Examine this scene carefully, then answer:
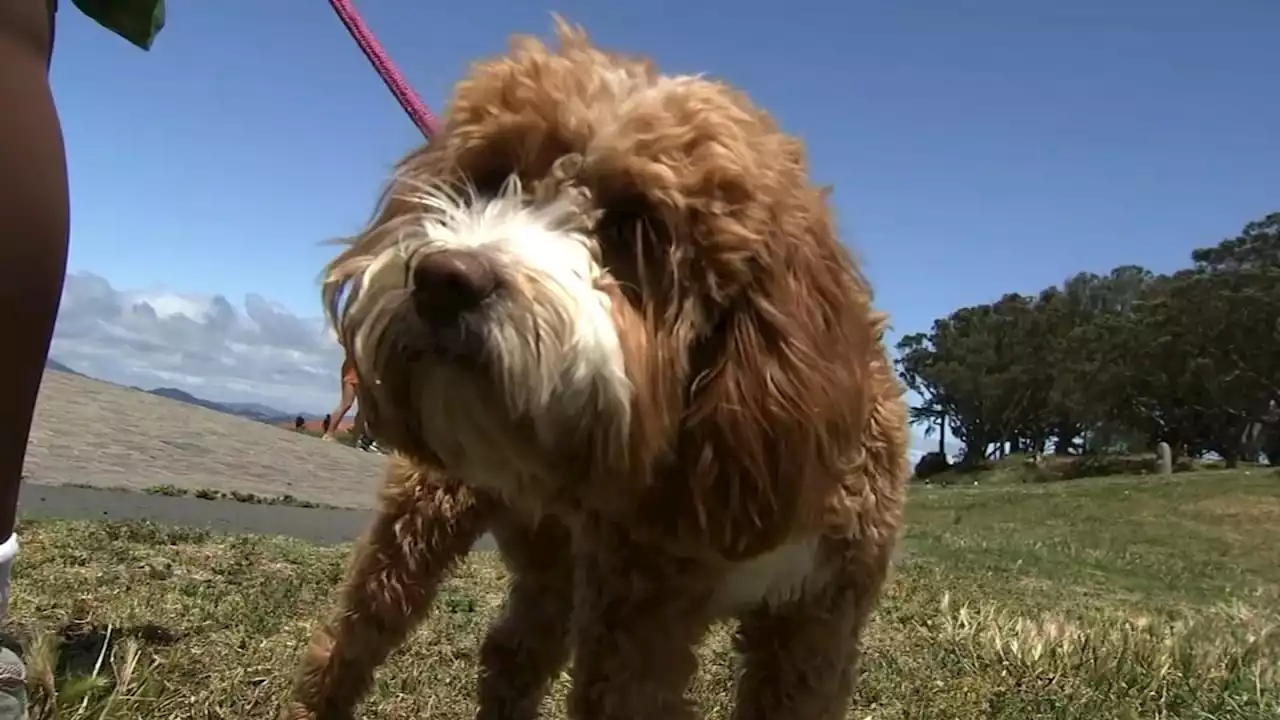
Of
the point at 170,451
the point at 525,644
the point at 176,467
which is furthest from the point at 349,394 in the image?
the point at 170,451

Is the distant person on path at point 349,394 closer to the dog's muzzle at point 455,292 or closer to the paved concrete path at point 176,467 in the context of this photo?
the dog's muzzle at point 455,292

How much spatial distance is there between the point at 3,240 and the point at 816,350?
141 cm

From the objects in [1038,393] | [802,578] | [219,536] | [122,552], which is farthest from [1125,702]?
[1038,393]

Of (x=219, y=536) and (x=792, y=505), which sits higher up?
(x=792, y=505)

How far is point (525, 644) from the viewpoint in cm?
379

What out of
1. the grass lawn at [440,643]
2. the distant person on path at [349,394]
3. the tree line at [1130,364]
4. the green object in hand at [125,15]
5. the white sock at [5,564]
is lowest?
the grass lawn at [440,643]

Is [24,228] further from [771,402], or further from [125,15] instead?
[771,402]

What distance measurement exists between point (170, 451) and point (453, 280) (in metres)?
12.1

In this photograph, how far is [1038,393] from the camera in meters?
60.2

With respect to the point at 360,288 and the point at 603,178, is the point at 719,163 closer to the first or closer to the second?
the point at 603,178

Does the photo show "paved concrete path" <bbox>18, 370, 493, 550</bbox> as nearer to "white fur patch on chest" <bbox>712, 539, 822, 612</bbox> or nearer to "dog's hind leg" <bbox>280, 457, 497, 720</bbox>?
"dog's hind leg" <bbox>280, 457, 497, 720</bbox>

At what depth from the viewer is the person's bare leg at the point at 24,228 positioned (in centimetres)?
166

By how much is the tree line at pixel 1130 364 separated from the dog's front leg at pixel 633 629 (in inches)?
1527

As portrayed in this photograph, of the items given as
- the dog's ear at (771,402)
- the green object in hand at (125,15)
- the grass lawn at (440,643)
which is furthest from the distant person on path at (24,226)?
the grass lawn at (440,643)
